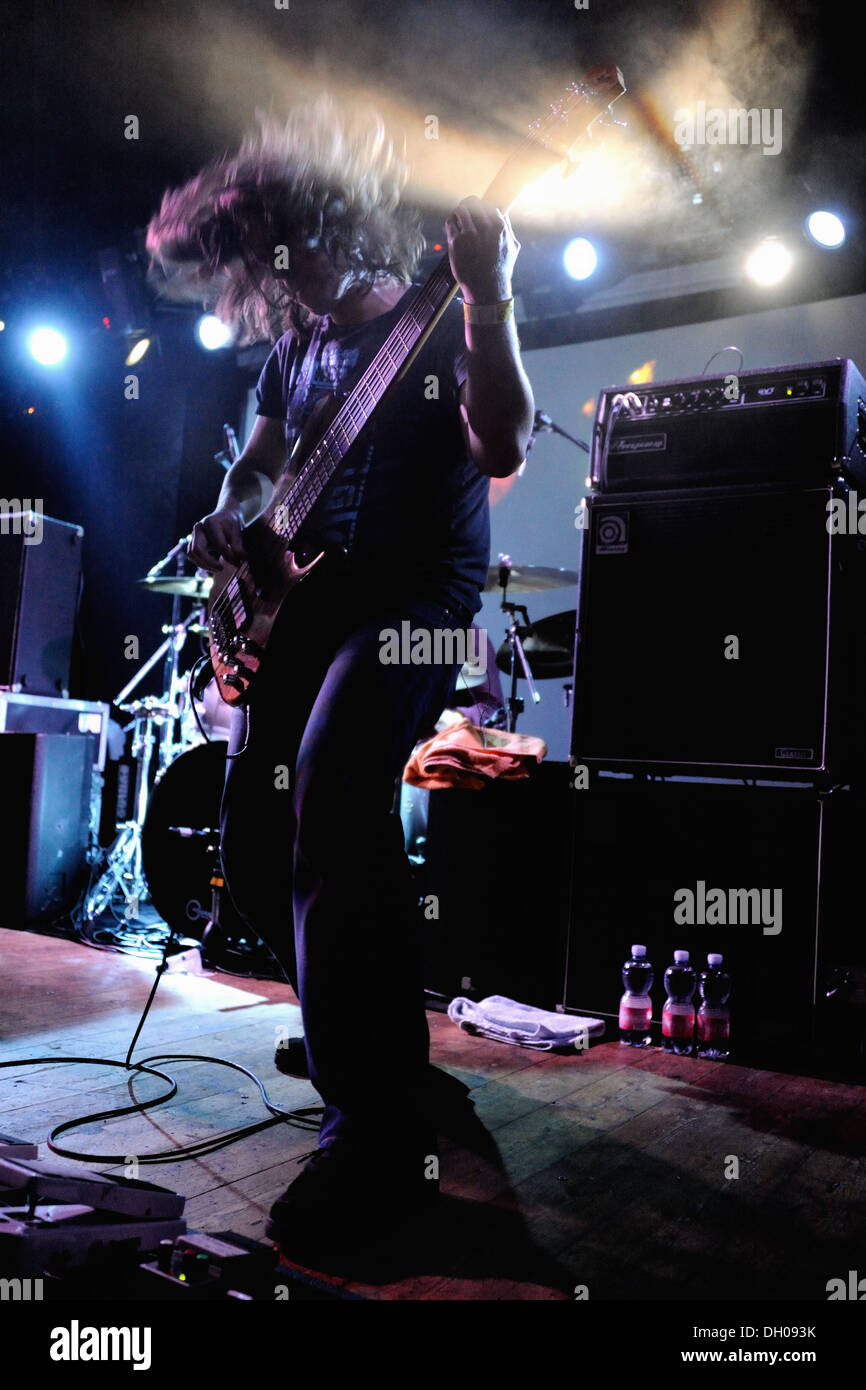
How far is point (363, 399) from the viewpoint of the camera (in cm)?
171

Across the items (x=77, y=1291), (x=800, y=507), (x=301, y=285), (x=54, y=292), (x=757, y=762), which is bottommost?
(x=77, y=1291)

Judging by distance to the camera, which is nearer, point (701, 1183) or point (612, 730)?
point (701, 1183)

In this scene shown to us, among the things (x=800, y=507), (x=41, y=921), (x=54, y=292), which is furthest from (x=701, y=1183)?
(x=54, y=292)

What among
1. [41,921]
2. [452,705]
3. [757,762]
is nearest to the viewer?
[757,762]

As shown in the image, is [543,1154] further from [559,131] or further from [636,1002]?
[559,131]

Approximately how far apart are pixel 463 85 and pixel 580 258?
1361mm

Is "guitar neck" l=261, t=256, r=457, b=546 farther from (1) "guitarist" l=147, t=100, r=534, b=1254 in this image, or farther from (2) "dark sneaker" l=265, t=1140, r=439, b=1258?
(2) "dark sneaker" l=265, t=1140, r=439, b=1258

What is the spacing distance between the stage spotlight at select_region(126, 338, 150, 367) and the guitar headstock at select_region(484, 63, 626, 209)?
5.25 metres

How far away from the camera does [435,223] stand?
18.4ft

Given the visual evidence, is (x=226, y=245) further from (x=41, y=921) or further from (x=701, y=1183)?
(x=41, y=921)

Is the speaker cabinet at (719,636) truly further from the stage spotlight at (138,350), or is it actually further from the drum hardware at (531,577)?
the stage spotlight at (138,350)

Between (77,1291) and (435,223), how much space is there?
5.68 meters

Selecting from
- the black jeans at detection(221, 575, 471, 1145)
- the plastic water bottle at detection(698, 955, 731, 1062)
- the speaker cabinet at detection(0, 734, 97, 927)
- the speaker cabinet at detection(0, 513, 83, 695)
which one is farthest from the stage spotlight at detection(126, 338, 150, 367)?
the plastic water bottle at detection(698, 955, 731, 1062)

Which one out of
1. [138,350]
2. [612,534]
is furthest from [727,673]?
[138,350]
